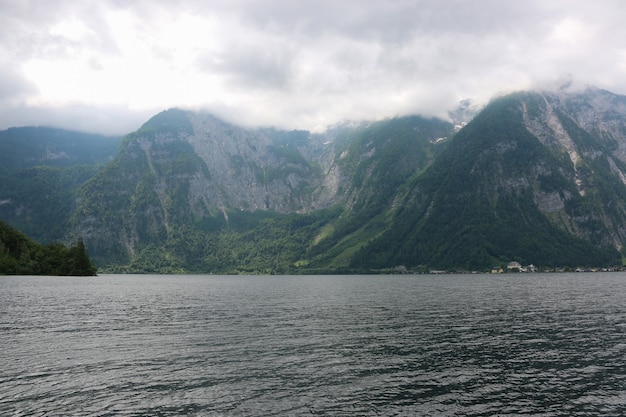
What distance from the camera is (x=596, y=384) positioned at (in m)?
39.4

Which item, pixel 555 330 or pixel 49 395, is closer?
pixel 49 395

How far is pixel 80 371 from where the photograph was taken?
42.5 meters

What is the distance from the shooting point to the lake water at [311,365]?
3359 centimetres

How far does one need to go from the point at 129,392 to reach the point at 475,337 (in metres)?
47.2

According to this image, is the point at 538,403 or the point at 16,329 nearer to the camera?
the point at 538,403

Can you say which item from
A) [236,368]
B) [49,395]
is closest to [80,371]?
[49,395]

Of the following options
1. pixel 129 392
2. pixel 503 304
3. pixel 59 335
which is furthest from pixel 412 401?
pixel 503 304

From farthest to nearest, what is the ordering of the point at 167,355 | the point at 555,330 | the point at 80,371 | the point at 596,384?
the point at 555,330, the point at 167,355, the point at 80,371, the point at 596,384

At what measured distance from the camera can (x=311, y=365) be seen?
150ft

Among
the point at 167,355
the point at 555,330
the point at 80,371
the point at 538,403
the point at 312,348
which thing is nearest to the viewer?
the point at 538,403

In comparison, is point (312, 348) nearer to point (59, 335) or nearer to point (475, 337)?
point (475, 337)

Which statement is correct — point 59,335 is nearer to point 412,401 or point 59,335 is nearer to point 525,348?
point 412,401

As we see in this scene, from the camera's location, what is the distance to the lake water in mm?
33594

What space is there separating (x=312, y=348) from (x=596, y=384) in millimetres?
30040
